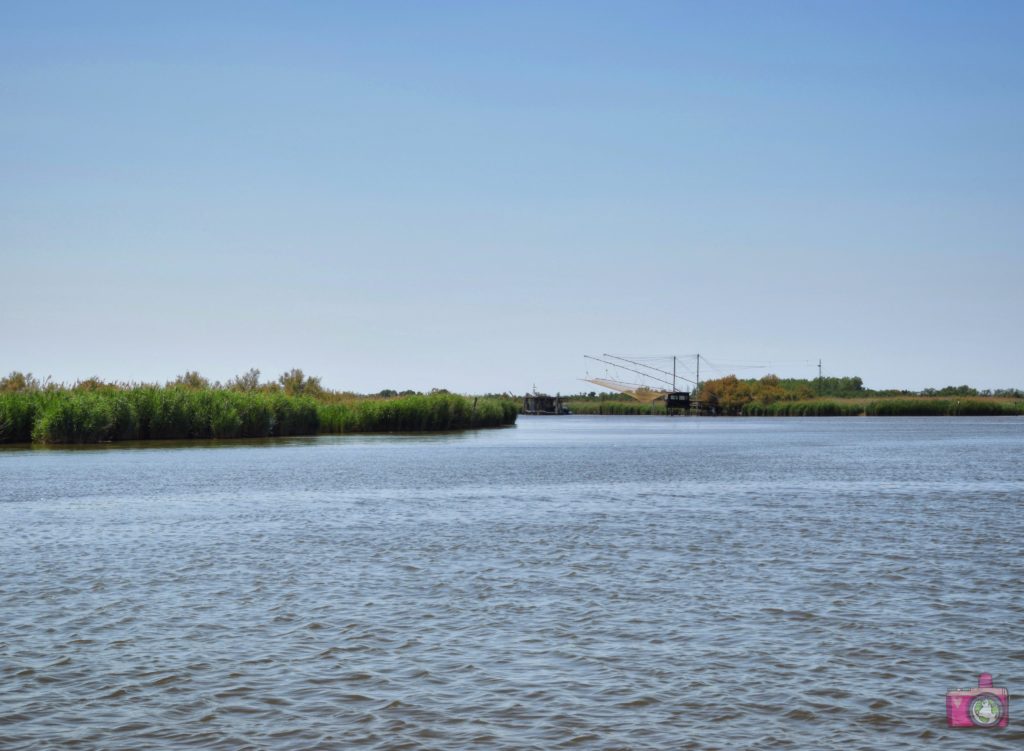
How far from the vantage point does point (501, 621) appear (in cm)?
1060

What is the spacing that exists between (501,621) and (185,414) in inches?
1649

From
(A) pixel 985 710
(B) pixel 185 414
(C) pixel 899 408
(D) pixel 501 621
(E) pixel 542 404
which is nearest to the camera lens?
(A) pixel 985 710

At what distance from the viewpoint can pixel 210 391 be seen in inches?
2074

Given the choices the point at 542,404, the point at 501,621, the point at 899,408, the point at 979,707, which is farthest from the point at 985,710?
the point at 542,404

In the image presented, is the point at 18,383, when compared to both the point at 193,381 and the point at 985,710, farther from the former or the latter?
the point at 985,710

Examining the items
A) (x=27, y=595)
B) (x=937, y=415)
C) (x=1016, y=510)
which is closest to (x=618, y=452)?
(x=1016, y=510)

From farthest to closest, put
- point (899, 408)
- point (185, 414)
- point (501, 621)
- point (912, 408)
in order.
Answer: point (899, 408)
point (912, 408)
point (185, 414)
point (501, 621)

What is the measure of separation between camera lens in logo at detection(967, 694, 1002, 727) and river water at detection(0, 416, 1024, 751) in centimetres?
23

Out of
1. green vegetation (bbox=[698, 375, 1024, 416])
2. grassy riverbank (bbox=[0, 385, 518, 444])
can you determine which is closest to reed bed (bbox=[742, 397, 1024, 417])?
green vegetation (bbox=[698, 375, 1024, 416])

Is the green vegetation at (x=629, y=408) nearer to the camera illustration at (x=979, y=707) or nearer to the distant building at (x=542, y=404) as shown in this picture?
the distant building at (x=542, y=404)

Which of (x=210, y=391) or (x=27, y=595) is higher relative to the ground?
(x=210, y=391)

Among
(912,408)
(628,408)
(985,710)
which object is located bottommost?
(985,710)

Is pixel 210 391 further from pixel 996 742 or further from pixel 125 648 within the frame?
pixel 996 742

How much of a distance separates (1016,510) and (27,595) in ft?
61.8
